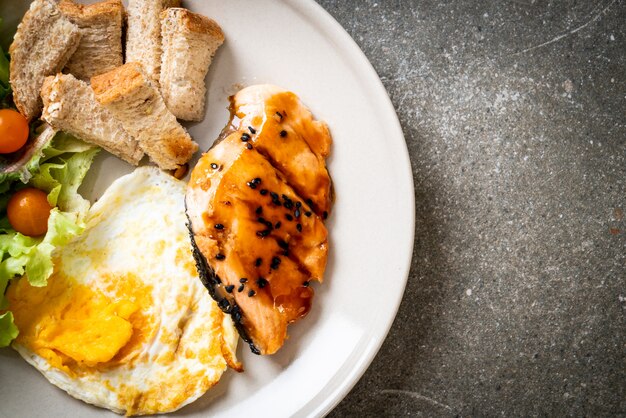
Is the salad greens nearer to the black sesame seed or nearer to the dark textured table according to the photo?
the black sesame seed

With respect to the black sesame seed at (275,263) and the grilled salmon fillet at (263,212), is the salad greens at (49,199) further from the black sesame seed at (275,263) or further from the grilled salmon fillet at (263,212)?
the black sesame seed at (275,263)

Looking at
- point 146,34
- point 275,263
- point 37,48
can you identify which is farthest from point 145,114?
point 275,263

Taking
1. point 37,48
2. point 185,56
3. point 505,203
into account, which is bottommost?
point 505,203

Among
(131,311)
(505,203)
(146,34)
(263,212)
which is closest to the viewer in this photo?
(263,212)

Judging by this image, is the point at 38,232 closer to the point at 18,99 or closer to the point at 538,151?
the point at 18,99

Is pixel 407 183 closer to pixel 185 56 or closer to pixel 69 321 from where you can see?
pixel 185 56

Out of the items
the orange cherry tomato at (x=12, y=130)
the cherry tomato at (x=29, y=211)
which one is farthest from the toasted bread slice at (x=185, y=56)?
the cherry tomato at (x=29, y=211)

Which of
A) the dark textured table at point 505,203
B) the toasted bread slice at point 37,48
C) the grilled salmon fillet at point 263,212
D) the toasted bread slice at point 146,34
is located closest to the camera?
the grilled salmon fillet at point 263,212

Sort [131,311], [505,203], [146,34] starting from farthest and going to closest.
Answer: [505,203] → [146,34] → [131,311]

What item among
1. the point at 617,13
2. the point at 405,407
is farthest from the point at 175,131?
the point at 617,13
